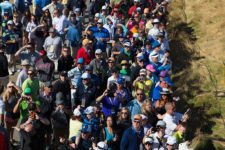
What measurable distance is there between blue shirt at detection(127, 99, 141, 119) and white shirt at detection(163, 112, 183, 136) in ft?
1.95

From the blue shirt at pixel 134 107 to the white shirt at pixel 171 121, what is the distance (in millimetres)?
595

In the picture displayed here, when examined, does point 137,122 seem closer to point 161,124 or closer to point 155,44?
point 161,124

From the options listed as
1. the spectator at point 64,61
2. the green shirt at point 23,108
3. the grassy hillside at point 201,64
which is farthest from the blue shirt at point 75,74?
the grassy hillside at point 201,64

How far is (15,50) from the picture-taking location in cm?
1602

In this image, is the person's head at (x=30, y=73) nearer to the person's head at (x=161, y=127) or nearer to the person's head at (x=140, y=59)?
the person's head at (x=140, y=59)

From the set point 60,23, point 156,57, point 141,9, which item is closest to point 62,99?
point 156,57

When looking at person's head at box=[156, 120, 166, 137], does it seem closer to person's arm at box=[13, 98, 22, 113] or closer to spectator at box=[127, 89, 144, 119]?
spectator at box=[127, 89, 144, 119]

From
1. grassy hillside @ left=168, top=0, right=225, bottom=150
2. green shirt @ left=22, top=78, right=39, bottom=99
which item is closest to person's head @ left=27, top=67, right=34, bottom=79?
green shirt @ left=22, top=78, right=39, bottom=99

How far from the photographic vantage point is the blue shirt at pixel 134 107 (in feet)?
38.8

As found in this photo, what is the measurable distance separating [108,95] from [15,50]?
15.7 feet

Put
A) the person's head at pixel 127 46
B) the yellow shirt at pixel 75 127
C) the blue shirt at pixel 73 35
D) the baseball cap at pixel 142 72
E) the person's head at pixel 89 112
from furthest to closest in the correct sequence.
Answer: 1. the blue shirt at pixel 73 35
2. the person's head at pixel 127 46
3. the baseball cap at pixel 142 72
4. the yellow shirt at pixel 75 127
5. the person's head at pixel 89 112

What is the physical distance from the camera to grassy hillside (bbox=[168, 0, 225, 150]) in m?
16.3

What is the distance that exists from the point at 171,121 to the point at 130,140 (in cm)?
147

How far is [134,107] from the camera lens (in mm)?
11867
